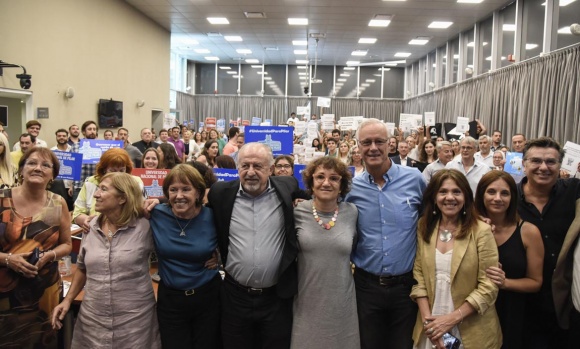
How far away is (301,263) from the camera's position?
2.40 m

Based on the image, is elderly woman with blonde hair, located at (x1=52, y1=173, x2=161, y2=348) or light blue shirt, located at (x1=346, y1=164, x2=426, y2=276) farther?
light blue shirt, located at (x1=346, y1=164, x2=426, y2=276)

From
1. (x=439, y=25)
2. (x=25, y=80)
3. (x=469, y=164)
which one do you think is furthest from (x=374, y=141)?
(x=439, y=25)

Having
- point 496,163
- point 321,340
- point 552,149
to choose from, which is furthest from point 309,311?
point 496,163

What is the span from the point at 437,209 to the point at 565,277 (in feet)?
2.63

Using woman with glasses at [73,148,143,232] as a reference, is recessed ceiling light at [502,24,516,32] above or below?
above

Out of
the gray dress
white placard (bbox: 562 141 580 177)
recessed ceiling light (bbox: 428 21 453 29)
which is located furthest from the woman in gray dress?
recessed ceiling light (bbox: 428 21 453 29)

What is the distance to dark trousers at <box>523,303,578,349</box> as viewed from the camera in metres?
2.54

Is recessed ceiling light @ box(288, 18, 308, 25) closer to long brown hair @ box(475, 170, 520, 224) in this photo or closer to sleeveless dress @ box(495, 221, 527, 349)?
long brown hair @ box(475, 170, 520, 224)

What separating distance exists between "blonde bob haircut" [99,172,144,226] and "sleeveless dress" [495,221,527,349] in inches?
82.0

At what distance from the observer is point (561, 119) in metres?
7.77

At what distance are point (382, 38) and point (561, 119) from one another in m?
7.28

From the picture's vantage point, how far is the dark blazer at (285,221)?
2.38 metres

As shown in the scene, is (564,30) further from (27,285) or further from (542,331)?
(27,285)

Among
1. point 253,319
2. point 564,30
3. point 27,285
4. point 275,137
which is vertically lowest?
point 253,319
